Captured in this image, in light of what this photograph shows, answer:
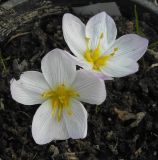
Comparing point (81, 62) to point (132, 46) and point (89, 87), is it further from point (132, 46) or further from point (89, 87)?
point (132, 46)

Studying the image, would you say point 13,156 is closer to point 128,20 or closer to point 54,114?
point 54,114

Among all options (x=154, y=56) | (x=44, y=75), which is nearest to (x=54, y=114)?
(x=44, y=75)

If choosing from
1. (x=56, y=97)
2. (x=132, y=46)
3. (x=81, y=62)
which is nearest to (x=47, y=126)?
(x=56, y=97)

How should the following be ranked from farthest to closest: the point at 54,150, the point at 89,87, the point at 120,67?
the point at 54,150, the point at 120,67, the point at 89,87

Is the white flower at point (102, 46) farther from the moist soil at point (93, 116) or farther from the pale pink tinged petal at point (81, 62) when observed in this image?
the moist soil at point (93, 116)

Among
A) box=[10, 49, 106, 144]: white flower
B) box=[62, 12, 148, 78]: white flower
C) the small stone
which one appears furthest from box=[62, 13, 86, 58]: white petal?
the small stone

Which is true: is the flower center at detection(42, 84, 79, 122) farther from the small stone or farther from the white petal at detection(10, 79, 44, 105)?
the small stone
